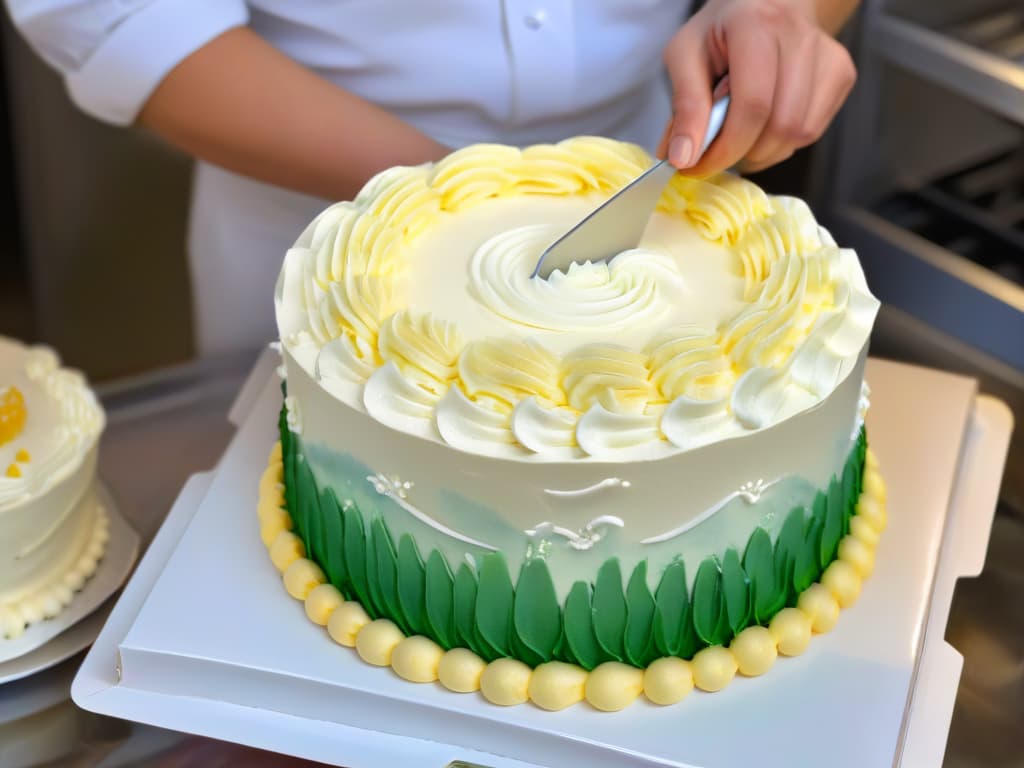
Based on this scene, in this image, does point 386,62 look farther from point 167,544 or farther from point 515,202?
point 167,544

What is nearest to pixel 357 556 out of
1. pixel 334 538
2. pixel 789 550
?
pixel 334 538

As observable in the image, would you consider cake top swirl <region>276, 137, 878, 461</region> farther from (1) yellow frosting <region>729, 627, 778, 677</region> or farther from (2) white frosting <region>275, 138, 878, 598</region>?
(1) yellow frosting <region>729, 627, 778, 677</region>

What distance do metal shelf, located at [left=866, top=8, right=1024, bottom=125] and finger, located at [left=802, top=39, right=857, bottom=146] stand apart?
1.28ft

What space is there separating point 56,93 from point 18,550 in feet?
4.72

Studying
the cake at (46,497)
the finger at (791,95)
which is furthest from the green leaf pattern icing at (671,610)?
the cake at (46,497)

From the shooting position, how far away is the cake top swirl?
994 mm

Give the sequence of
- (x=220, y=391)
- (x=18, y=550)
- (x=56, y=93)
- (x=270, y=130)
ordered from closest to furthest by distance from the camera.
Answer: (x=18, y=550)
(x=270, y=130)
(x=220, y=391)
(x=56, y=93)

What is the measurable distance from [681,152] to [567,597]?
402 mm

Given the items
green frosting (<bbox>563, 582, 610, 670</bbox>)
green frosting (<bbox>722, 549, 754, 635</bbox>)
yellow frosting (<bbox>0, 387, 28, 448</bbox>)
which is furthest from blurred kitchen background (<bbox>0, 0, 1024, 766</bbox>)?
yellow frosting (<bbox>0, 387, 28, 448</bbox>)

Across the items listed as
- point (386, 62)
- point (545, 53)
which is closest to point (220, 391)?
point (386, 62)

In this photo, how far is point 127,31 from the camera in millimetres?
1386

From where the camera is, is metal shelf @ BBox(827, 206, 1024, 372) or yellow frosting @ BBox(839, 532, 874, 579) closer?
yellow frosting @ BBox(839, 532, 874, 579)

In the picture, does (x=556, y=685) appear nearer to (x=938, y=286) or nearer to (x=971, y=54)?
(x=938, y=286)

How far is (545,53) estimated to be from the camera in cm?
144
